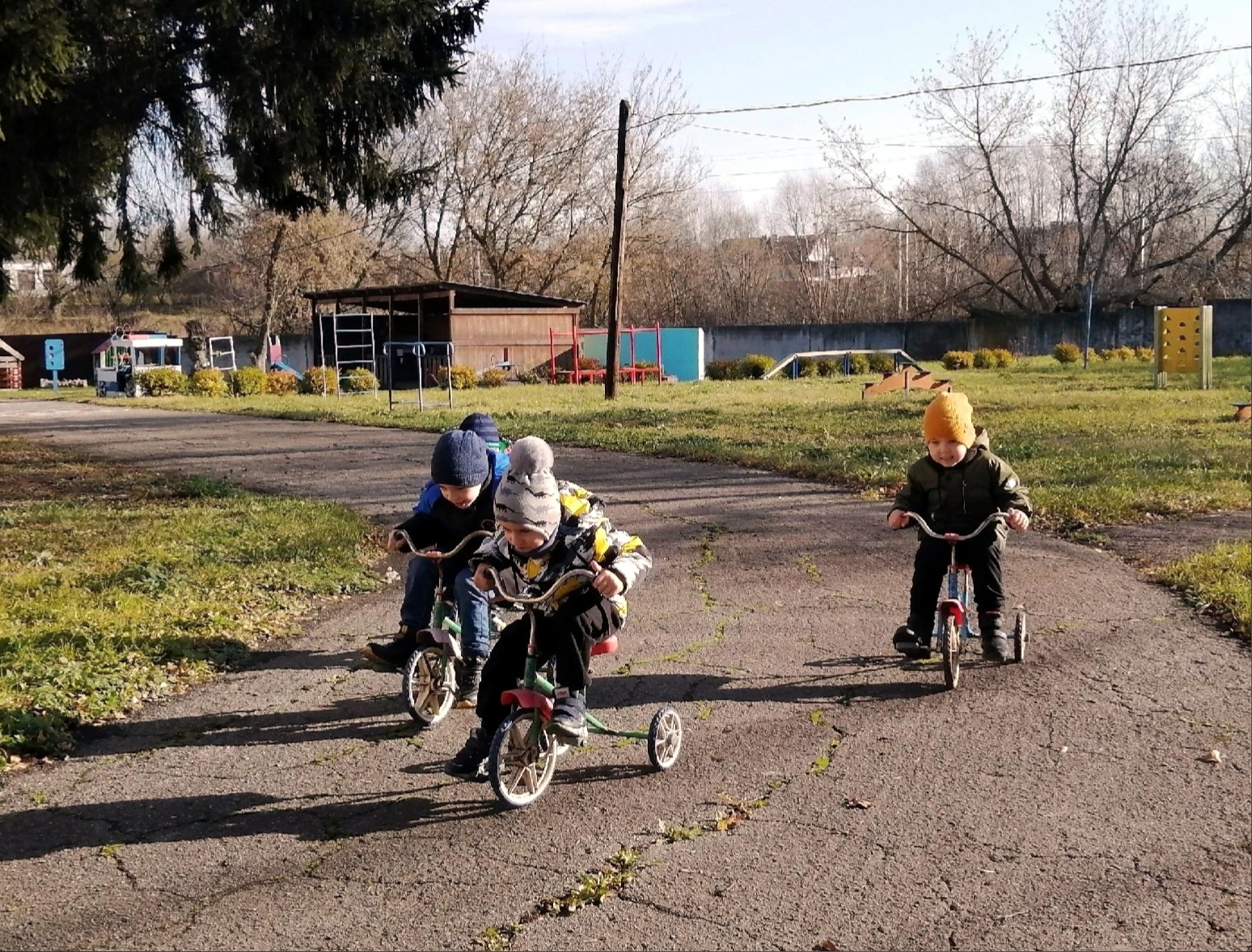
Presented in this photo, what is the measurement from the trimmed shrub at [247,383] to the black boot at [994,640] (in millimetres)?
30752

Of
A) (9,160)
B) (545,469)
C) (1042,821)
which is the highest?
(9,160)

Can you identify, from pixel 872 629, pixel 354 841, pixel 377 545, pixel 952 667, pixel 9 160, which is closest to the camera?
pixel 354 841

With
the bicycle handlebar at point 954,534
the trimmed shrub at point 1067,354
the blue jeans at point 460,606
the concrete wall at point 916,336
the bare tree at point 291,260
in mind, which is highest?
the bare tree at point 291,260

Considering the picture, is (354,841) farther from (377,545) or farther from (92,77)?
(92,77)

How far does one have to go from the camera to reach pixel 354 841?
423 centimetres

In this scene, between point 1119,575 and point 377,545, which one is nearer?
point 1119,575

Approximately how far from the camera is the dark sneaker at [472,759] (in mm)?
4637

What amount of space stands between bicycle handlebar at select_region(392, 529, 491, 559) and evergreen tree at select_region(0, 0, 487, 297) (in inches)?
257

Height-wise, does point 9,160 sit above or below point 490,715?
above

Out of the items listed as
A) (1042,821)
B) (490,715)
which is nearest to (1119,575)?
(1042,821)

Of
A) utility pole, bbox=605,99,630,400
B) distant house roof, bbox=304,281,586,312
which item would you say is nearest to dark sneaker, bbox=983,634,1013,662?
utility pole, bbox=605,99,630,400

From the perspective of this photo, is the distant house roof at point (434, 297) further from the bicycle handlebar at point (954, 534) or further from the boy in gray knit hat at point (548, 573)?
the boy in gray knit hat at point (548, 573)

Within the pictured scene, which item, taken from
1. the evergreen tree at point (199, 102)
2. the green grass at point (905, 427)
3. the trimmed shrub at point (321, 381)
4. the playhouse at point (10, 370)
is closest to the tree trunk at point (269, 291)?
the playhouse at point (10, 370)

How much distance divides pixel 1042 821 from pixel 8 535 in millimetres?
8358
